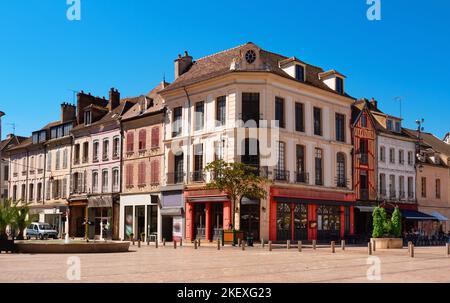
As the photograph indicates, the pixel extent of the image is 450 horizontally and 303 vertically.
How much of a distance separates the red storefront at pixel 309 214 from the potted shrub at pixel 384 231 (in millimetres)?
7112

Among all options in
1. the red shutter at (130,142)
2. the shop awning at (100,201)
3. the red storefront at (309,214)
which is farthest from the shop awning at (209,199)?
the shop awning at (100,201)

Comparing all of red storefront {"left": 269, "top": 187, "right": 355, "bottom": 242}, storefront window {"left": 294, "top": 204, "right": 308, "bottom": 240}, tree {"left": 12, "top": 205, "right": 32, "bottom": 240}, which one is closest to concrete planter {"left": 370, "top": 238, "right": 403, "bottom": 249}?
red storefront {"left": 269, "top": 187, "right": 355, "bottom": 242}

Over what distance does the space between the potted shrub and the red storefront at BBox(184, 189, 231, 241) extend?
8654 mm

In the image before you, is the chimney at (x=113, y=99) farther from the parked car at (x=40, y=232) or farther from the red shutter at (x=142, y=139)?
the parked car at (x=40, y=232)

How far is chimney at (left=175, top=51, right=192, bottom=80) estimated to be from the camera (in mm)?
40469

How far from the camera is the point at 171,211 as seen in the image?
37.4 m

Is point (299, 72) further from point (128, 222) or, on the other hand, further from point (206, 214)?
point (128, 222)

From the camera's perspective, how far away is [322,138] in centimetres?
3828

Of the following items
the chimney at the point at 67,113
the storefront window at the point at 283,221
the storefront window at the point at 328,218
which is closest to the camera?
the storefront window at the point at 283,221

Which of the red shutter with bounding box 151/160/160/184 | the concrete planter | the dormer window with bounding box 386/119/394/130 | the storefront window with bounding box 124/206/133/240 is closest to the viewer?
the concrete planter

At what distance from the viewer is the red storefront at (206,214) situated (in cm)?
3375

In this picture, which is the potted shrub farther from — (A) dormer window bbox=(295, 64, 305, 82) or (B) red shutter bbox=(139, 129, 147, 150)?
(B) red shutter bbox=(139, 129, 147, 150)

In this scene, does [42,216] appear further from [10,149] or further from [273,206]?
[273,206]

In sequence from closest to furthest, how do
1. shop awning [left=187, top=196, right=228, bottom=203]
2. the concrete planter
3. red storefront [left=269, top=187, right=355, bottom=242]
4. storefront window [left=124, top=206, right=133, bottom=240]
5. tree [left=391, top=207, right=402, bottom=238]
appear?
the concrete planter
tree [left=391, top=207, right=402, bottom=238]
shop awning [left=187, top=196, right=228, bottom=203]
red storefront [left=269, top=187, right=355, bottom=242]
storefront window [left=124, top=206, right=133, bottom=240]
